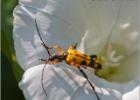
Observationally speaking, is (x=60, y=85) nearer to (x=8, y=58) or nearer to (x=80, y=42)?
(x=80, y=42)

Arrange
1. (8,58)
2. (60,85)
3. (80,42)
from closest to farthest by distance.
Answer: (60,85)
(80,42)
(8,58)

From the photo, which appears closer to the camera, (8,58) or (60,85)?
(60,85)

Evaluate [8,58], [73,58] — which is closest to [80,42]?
[73,58]

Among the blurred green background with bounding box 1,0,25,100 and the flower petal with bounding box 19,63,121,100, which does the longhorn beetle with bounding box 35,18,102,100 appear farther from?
the blurred green background with bounding box 1,0,25,100

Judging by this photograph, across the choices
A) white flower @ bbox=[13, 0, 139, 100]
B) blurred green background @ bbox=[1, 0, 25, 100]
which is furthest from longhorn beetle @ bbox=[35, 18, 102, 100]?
blurred green background @ bbox=[1, 0, 25, 100]

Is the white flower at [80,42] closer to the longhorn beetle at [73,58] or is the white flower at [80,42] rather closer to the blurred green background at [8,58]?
the longhorn beetle at [73,58]

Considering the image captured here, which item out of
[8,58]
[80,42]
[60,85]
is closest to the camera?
[60,85]

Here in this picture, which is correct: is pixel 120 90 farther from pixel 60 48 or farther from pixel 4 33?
pixel 4 33
